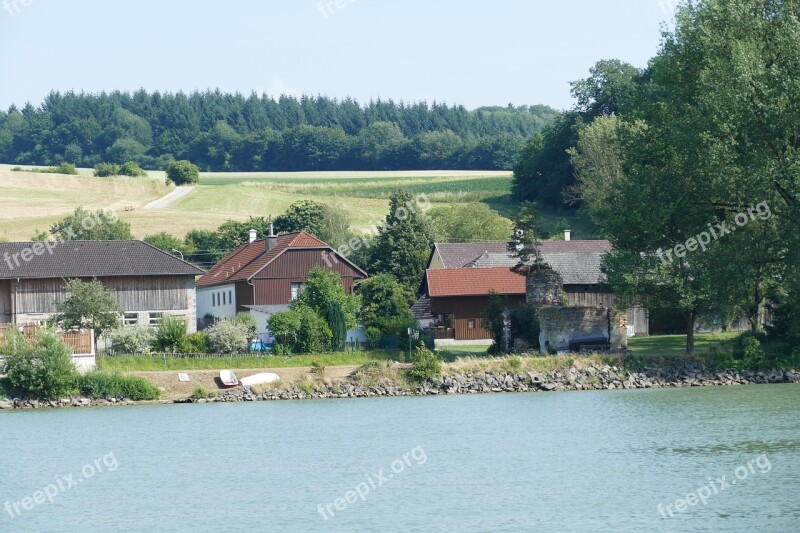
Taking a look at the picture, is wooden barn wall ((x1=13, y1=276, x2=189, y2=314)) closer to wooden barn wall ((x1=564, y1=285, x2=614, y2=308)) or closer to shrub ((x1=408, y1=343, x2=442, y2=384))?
shrub ((x1=408, y1=343, x2=442, y2=384))

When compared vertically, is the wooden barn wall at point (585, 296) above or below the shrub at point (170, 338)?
above

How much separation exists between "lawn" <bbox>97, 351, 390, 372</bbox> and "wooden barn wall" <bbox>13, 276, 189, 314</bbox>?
11120mm

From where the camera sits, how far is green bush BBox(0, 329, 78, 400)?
1740 inches

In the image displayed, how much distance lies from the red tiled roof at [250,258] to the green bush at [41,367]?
2095 cm

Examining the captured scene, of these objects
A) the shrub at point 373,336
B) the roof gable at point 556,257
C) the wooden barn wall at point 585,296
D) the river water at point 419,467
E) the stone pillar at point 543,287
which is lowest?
the river water at point 419,467

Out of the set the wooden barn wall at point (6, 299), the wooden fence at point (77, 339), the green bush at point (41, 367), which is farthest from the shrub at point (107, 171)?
the green bush at point (41, 367)

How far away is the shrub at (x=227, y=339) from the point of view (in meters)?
52.3

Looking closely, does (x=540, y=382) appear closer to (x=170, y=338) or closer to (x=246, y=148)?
(x=170, y=338)

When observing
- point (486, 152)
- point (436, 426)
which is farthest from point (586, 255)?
point (486, 152)

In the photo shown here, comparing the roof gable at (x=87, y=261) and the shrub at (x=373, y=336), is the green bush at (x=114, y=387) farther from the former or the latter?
the roof gable at (x=87, y=261)

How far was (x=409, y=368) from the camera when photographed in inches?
1866

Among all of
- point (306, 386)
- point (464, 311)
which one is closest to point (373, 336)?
point (464, 311)

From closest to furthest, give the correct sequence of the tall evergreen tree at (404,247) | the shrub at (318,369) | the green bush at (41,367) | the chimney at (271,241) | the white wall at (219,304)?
1. the green bush at (41,367)
2. the shrub at (318,369)
3. the white wall at (219,304)
4. the chimney at (271,241)
5. the tall evergreen tree at (404,247)

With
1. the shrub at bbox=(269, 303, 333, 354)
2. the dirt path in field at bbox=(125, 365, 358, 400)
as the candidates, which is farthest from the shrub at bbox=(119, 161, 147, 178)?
the dirt path in field at bbox=(125, 365, 358, 400)
